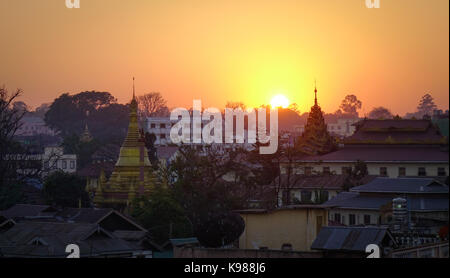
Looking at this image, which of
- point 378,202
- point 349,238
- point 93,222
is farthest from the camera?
point 378,202

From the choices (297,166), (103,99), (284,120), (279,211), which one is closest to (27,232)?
(279,211)

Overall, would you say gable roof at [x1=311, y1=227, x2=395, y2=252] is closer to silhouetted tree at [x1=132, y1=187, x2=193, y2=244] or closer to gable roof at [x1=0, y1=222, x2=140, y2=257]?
gable roof at [x1=0, y1=222, x2=140, y2=257]

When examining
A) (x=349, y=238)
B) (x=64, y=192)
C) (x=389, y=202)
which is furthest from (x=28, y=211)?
(x=349, y=238)

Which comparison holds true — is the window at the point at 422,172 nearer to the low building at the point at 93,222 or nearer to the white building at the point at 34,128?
the low building at the point at 93,222

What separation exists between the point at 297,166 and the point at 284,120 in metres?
44.8

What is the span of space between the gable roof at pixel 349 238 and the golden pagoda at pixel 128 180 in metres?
13.5

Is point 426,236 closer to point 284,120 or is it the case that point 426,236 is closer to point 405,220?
point 405,220

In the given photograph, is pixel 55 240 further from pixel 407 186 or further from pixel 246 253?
pixel 407 186

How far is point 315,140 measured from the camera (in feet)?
148

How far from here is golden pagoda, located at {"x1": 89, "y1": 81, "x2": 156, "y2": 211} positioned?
31094mm

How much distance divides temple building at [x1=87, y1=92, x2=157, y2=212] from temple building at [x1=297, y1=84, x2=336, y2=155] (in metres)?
10.5

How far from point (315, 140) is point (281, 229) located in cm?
2595

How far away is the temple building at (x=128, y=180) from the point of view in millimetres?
31094

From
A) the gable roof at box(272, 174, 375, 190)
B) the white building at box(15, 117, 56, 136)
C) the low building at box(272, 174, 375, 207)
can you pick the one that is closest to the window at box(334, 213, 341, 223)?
the low building at box(272, 174, 375, 207)
